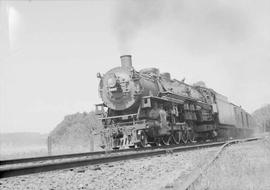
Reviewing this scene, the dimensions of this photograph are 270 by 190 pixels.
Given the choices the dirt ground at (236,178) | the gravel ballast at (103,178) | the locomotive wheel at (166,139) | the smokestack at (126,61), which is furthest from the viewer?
the locomotive wheel at (166,139)

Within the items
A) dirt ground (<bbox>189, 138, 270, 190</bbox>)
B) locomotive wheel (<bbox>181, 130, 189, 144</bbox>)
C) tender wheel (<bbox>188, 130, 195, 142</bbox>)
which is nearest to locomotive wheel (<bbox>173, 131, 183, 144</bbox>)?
Result: locomotive wheel (<bbox>181, 130, 189, 144</bbox>)

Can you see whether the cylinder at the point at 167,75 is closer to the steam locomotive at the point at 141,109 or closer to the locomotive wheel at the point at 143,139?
the steam locomotive at the point at 141,109

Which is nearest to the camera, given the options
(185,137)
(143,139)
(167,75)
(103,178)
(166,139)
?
(103,178)

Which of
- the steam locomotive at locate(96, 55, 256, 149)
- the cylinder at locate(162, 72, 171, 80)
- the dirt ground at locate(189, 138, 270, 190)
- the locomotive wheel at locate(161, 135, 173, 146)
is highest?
the cylinder at locate(162, 72, 171, 80)

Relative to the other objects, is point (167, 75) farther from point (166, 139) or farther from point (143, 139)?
point (143, 139)

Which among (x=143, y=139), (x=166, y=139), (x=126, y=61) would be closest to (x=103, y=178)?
(x=143, y=139)

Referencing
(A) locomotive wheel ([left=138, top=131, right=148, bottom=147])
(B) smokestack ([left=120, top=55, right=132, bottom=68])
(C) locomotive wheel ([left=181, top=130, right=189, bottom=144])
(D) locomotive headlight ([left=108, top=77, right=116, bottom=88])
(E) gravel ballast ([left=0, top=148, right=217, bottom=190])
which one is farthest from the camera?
(C) locomotive wheel ([left=181, top=130, right=189, bottom=144])

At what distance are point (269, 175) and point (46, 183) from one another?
3.69 metres

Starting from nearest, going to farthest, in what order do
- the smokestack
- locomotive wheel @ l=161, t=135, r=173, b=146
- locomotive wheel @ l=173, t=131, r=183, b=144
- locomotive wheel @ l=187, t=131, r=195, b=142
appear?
the smokestack, locomotive wheel @ l=161, t=135, r=173, b=146, locomotive wheel @ l=173, t=131, r=183, b=144, locomotive wheel @ l=187, t=131, r=195, b=142

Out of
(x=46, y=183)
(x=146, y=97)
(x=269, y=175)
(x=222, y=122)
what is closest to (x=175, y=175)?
(x=269, y=175)

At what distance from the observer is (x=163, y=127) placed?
16.3 m

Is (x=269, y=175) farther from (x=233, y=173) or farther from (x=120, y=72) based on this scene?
(x=120, y=72)

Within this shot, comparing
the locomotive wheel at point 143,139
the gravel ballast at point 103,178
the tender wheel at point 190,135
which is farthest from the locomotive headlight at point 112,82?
the gravel ballast at point 103,178

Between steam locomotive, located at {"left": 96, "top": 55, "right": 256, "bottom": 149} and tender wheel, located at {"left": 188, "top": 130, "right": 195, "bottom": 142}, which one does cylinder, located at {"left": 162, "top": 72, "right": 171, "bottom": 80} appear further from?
tender wheel, located at {"left": 188, "top": 130, "right": 195, "bottom": 142}
